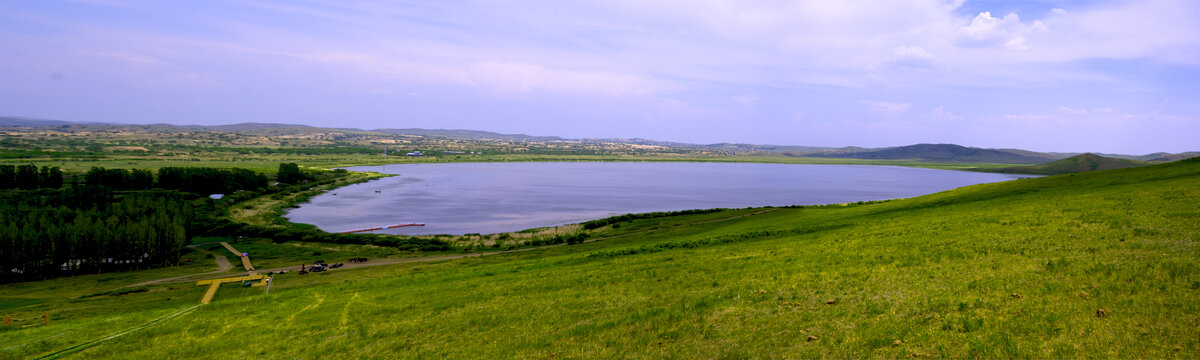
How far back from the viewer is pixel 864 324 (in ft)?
36.1

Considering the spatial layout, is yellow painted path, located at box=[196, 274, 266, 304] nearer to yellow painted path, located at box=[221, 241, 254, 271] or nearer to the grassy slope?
yellow painted path, located at box=[221, 241, 254, 271]

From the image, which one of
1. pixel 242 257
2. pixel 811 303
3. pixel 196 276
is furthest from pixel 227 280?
pixel 811 303

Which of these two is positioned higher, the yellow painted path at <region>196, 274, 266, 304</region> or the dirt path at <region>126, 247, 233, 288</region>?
the yellow painted path at <region>196, 274, 266, 304</region>

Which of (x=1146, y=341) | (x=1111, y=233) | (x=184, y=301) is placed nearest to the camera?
(x=1146, y=341)

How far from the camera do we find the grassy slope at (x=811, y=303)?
9781mm

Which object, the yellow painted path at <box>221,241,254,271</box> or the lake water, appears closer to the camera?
the yellow painted path at <box>221,241,254,271</box>

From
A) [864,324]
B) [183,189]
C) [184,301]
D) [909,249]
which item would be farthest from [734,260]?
[183,189]

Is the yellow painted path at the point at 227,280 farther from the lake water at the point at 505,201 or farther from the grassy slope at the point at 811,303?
the lake water at the point at 505,201

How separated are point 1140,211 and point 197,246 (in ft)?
271

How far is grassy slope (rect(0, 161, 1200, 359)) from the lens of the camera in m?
9.78

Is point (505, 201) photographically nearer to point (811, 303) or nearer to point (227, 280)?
point (227, 280)

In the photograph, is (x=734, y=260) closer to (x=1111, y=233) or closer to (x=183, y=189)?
(x=1111, y=233)

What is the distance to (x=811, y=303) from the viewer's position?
13.0m

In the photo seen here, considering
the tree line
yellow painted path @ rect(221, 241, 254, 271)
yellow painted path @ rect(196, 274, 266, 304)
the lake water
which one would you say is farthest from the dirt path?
the lake water
